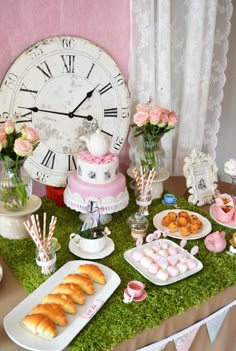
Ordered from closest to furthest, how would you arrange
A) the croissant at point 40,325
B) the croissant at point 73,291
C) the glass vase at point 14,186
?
1. the croissant at point 40,325
2. the croissant at point 73,291
3. the glass vase at point 14,186

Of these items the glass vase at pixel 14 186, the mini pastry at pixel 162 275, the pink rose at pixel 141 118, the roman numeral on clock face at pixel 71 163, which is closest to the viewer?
the mini pastry at pixel 162 275

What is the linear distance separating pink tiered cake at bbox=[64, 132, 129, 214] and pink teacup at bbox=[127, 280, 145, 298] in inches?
12.5

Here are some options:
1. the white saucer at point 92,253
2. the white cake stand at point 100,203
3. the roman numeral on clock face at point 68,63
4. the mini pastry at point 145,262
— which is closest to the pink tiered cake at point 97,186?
the white cake stand at point 100,203

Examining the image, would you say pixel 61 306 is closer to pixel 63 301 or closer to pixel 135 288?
pixel 63 301

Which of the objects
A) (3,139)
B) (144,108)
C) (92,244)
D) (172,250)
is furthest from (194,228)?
(3,139)

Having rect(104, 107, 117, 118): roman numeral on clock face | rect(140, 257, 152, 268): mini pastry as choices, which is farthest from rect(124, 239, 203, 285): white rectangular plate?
rect(104, 107, 117, 118): roman numeral on clock face

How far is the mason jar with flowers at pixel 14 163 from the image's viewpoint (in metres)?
1.21

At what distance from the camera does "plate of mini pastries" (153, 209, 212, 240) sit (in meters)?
1.41

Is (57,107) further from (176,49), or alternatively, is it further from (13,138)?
(176,49)

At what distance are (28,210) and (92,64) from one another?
607 mm

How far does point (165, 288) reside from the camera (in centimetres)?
117

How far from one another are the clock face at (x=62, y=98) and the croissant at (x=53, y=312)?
0.62 m

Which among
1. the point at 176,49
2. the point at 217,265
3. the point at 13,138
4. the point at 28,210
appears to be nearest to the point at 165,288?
the point at 217,265

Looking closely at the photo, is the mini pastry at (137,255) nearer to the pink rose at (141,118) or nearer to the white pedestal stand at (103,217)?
the white pedestal stand at (103,217)
